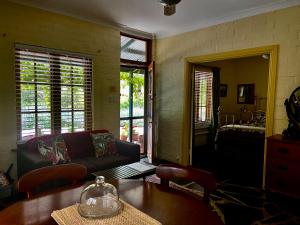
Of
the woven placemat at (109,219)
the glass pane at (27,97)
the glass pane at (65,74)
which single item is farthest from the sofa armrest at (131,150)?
the woven placemat at (109,219)

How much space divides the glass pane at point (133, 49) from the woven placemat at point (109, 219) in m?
3.71

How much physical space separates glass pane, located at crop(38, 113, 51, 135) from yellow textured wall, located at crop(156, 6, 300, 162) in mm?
2258

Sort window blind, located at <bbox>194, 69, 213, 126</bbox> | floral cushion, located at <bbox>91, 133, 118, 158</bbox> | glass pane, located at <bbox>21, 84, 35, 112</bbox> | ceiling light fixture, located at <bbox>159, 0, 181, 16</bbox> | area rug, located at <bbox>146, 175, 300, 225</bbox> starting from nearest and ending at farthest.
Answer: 1. ceiling light fixture, located at <bbox>159, 0, 181, 16</bbox>
2. area rug, located at <bbox>146, 175, 300, 225</bbox>
3. glass pane, located at <bbox>21, 84, 35, 112</bbox>
4. floral cushion, located at <bbox>91, 133, 118, 158</bbox>
5. window blind, located at <bbox>194, 69, 213, 126</bbox>

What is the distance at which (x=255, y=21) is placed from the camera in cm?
341

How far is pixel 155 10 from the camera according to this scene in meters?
3.46

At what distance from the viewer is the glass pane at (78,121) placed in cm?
384

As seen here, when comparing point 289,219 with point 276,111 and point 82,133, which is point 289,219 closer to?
point 276,111

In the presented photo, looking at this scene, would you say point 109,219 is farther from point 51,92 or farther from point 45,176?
point 51,92

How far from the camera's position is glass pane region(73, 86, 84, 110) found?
3.78m

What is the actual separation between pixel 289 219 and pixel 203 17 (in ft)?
9.99

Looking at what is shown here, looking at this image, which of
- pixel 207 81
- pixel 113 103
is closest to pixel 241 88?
pixel 207 81

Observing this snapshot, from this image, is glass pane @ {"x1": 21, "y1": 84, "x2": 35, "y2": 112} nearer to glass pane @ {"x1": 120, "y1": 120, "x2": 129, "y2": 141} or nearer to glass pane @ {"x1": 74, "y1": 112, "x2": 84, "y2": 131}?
glass pane @ {"x1": 74, "y1": 112, "x2": 84, "y2": 131}

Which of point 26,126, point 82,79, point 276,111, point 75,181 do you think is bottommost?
point 75,181

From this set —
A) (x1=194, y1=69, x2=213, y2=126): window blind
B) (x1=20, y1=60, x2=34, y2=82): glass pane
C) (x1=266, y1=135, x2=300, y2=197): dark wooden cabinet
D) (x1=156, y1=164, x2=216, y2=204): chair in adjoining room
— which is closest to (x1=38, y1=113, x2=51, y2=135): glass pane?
(x1=20, y1=60, x2=34, y2=82): glass pane
